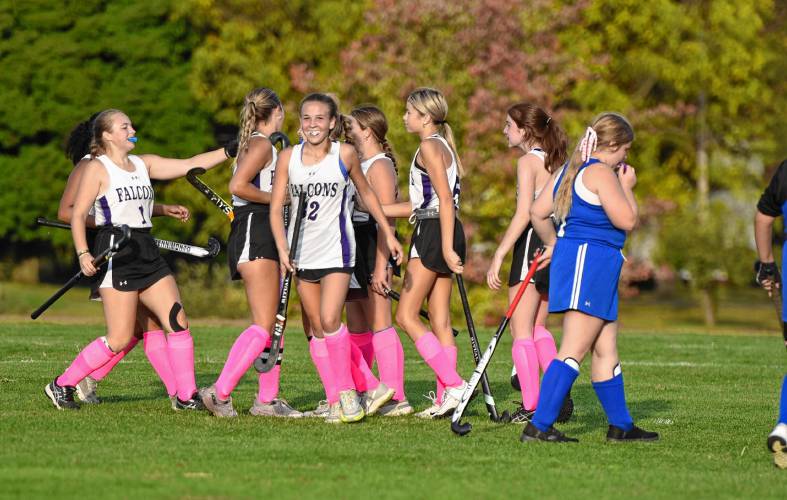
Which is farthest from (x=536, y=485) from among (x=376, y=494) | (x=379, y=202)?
(x=379, y=202)

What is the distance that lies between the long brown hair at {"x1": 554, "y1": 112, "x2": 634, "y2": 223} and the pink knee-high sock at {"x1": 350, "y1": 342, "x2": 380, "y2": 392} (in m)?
2.43

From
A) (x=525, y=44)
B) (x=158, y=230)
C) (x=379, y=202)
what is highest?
(x=525, y=44)

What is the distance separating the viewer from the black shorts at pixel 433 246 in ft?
31.8

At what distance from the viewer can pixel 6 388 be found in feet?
36.9

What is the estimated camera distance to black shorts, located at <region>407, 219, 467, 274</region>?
9688 millimetres

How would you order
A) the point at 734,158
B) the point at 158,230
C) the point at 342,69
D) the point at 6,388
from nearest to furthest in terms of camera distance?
the point at 6,388
the point at 342,69
the point at 158,230
the point at 734,158

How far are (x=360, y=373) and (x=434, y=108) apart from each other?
6.57 feet

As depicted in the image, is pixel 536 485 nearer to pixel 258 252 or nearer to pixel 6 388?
pixel 258 252

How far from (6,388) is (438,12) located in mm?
19798

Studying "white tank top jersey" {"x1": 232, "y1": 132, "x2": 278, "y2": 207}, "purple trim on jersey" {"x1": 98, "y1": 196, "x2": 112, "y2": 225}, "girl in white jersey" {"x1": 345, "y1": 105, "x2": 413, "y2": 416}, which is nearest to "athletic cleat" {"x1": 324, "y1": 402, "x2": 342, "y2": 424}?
"girl in white jersey" {"x1": 345, "y1": 105, "x2": 413, "y2": 416}

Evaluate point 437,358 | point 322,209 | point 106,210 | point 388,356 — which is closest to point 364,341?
point 388,356

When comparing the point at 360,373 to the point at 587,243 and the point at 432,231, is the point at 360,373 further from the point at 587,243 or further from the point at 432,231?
the point at 587,243

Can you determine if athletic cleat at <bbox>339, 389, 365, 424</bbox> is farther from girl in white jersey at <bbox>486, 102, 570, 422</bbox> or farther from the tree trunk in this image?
the tree trunk

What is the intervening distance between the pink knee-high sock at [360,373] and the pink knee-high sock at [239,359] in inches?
38.1
